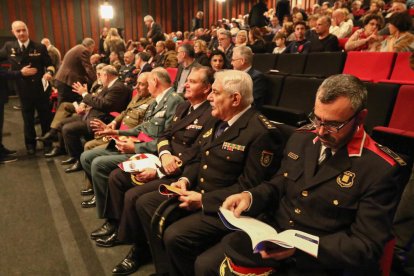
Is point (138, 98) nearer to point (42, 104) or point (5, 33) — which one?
point (42, 104)

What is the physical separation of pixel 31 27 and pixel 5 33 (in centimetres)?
82

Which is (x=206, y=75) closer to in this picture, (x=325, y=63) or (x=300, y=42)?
(x=325, y=63)

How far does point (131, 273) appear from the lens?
1896 mm

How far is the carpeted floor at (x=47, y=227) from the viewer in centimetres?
197

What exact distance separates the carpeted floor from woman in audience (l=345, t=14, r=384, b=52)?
3496 mm

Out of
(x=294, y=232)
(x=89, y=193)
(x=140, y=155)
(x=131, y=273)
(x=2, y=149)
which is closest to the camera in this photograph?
(x=294, y=232)

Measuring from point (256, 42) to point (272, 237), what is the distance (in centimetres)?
468

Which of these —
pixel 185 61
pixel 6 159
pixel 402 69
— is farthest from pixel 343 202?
pixel 6 159

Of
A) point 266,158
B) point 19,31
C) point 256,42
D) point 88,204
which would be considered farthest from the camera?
point 256,42

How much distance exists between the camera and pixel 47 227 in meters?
2.40

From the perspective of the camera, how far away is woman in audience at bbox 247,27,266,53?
17.0 ft

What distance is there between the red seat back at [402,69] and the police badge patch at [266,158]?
2031 mm

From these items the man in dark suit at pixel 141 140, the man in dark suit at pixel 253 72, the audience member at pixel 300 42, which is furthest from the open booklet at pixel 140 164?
the audience member at pixel 300 42

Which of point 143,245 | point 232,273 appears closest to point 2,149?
point 143,245
